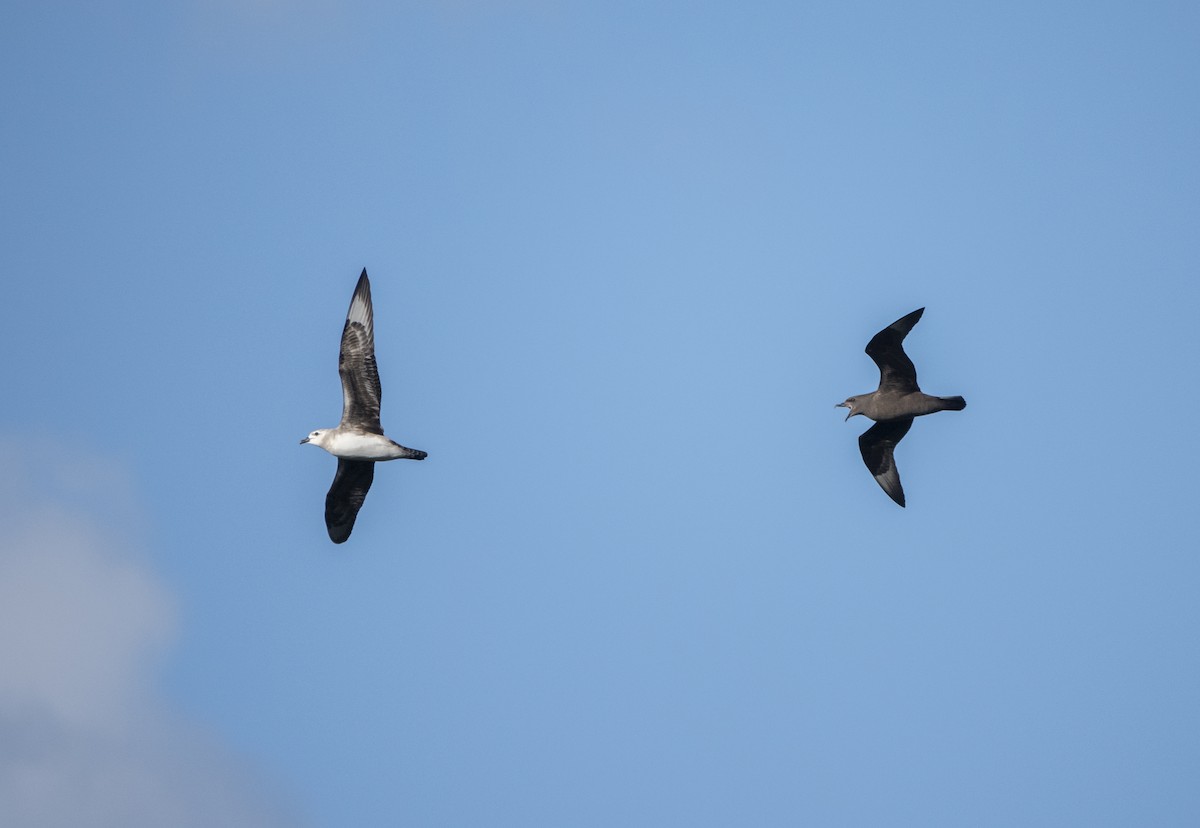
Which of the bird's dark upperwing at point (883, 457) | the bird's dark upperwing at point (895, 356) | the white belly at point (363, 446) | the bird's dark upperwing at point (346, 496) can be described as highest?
the bird's dark upperwing at point (895, 356)

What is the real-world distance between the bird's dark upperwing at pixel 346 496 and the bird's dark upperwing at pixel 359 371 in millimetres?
1128

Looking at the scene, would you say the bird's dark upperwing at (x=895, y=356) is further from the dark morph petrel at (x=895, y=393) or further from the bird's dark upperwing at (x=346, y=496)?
the bird's dark upperwing at (x=346, y=496)

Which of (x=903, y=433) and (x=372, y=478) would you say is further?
(x=903, y=433)

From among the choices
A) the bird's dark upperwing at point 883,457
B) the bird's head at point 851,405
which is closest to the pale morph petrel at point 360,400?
the bird's head at point 851,405

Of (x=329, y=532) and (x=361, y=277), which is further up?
(x=361, y=277)

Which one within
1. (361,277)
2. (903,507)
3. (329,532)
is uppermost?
(361,277)

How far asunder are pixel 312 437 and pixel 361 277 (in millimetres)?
2966

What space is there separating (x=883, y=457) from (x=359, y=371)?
10.6 meters

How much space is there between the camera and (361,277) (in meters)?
30.7

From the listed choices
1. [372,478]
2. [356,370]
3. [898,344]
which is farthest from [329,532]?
[898,344]

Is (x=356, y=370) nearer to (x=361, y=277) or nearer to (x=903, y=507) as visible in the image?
(x=361, y=277)

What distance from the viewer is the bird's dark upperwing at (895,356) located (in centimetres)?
3128

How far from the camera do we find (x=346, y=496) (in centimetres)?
3148

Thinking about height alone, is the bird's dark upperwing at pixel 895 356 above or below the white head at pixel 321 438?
above
